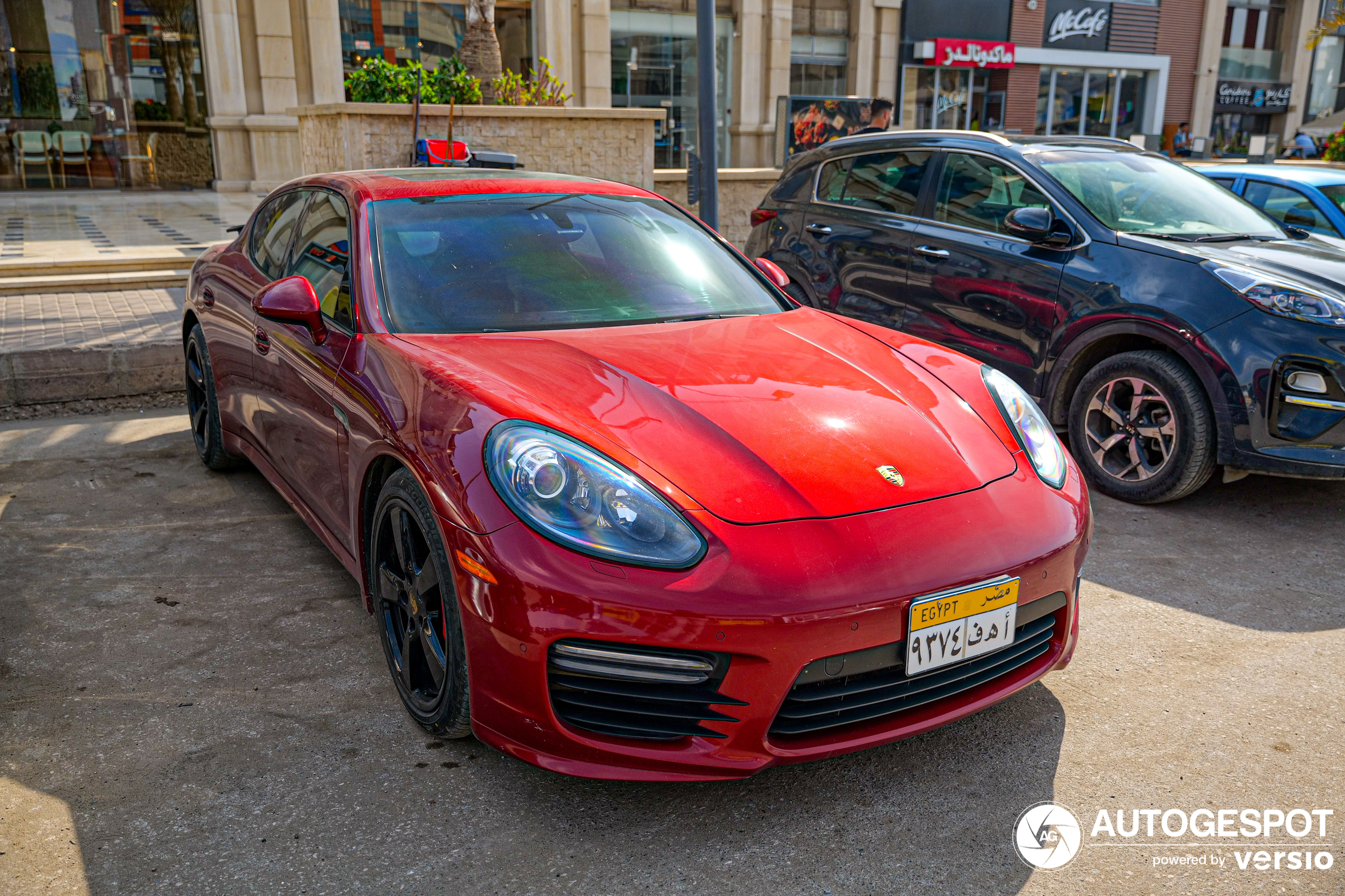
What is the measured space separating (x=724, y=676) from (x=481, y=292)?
1.61 m

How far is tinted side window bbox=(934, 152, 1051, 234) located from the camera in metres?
5.32

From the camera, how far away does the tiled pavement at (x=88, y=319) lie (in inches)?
257

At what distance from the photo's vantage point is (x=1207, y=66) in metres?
29.8

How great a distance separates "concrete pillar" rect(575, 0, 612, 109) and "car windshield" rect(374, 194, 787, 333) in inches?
672

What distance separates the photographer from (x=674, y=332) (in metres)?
3.22

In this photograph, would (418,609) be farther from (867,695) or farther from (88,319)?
(88,319)

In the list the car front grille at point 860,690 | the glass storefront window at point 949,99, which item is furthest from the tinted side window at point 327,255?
the glass storefront window at point 949,99

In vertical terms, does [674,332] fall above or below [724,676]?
above

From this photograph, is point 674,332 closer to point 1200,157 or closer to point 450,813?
point 450,813

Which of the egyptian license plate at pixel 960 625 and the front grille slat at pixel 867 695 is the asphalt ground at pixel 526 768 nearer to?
the front grille slat at pixel 867 695

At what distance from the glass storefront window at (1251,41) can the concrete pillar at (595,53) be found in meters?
20.0

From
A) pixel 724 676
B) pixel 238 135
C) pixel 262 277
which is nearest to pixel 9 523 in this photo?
pixel 262 277

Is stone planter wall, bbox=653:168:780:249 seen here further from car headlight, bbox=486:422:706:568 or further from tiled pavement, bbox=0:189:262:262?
car headlight, bbox=486:422:706:568
